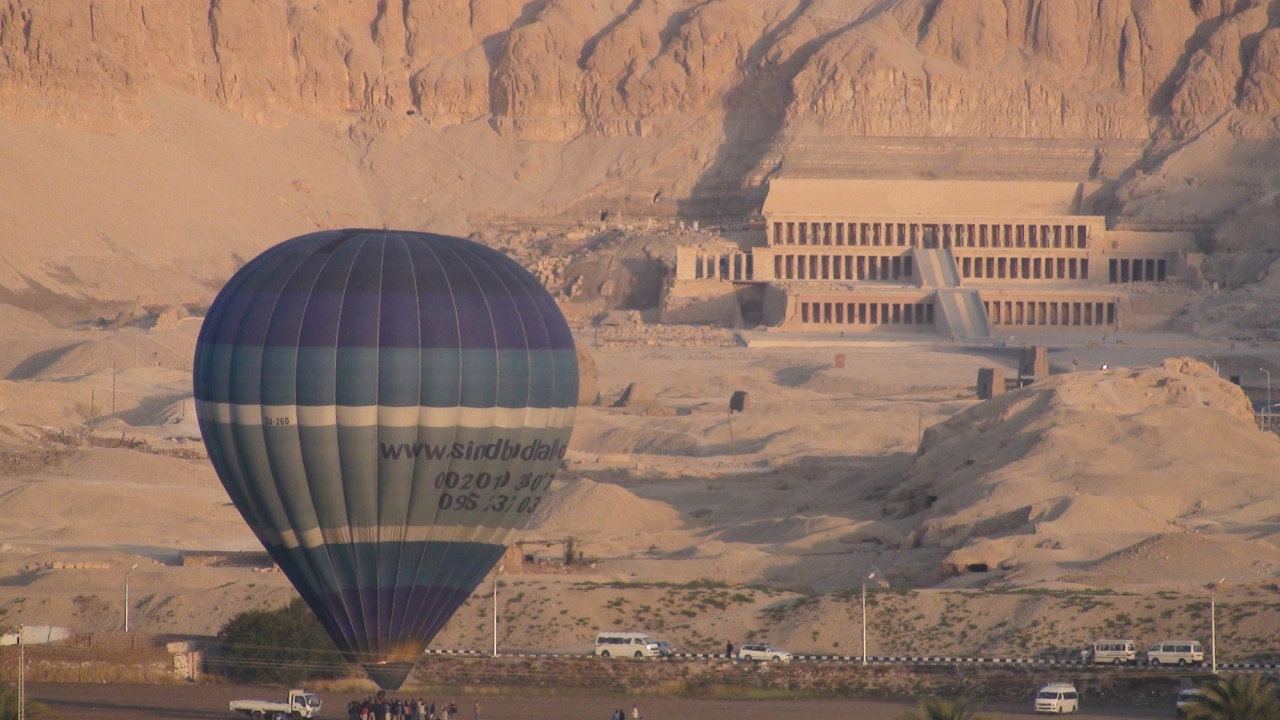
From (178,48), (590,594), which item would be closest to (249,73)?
(178,48)

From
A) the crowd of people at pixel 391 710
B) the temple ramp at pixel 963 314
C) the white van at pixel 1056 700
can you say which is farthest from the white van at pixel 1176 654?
the temple ramp at pixel 963 314

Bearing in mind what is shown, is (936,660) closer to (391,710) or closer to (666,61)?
(391,710)

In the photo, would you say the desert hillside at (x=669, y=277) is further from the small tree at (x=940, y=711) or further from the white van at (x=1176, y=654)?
the small tree at (x=940, y=711)

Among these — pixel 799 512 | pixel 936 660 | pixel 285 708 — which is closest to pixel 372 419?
pixel 285 708

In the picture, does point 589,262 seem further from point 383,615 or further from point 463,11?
point 383,615

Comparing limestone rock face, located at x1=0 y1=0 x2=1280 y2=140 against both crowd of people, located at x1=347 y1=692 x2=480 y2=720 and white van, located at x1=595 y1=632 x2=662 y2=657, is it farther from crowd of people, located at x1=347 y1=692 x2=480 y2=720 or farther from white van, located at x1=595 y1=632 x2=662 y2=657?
crowd of people, located at x1=347 y1=692 x2=480 y2=720

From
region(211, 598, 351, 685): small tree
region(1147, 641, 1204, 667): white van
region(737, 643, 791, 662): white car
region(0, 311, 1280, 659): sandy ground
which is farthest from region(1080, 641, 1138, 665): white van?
region(211, 598, 351, 685): small tree
